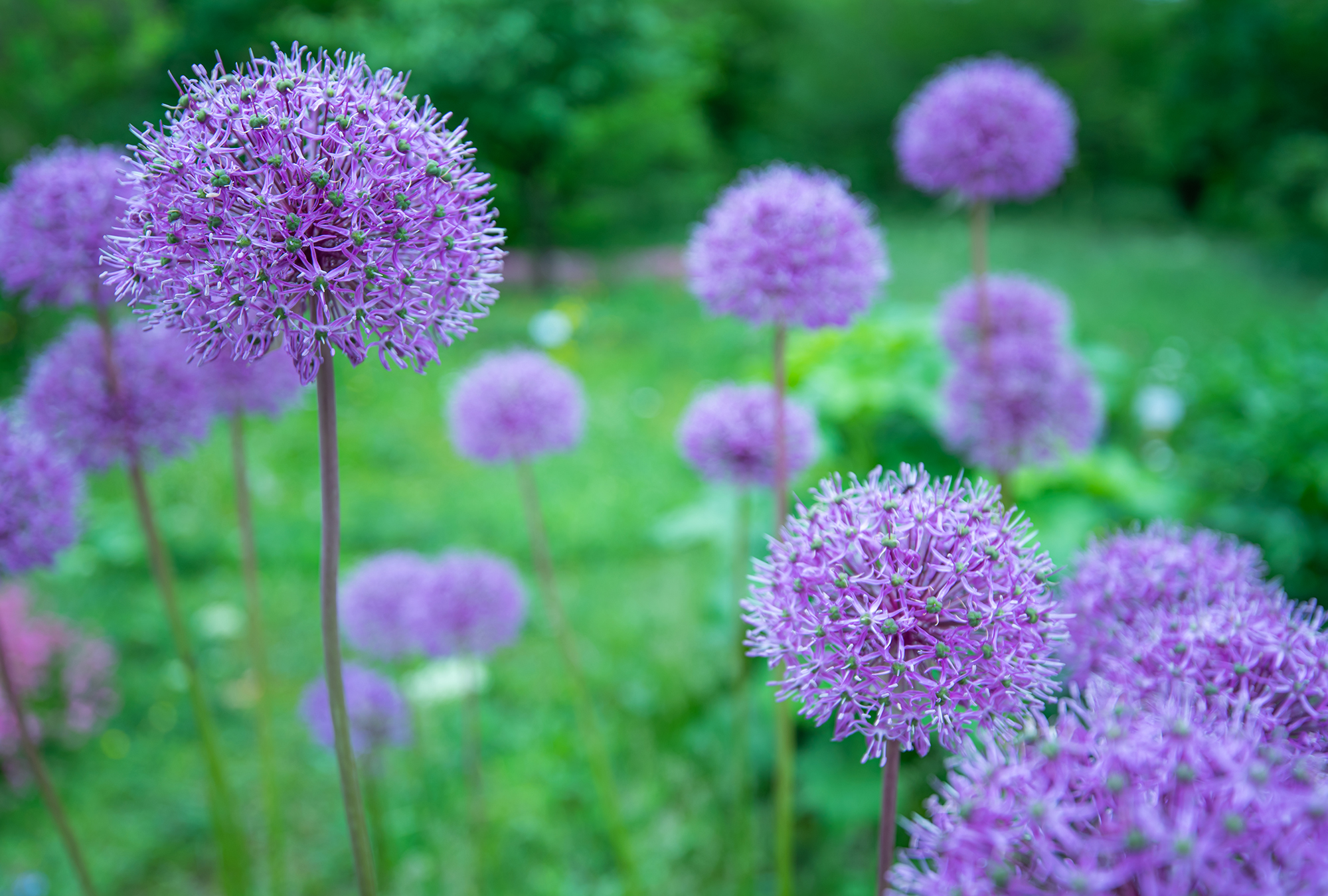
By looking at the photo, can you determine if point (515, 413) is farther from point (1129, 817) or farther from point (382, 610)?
point (1129, 817)

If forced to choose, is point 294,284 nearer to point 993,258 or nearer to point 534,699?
point 534,699

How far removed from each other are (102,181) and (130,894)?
123 inches

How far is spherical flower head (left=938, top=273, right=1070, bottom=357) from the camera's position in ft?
9.57

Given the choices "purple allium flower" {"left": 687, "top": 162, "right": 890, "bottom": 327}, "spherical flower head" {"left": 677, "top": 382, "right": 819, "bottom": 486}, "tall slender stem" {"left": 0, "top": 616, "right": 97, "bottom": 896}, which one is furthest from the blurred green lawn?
"tall slender stem" {"left": 0, "top": 616, "right": 97, "bottom": 896}

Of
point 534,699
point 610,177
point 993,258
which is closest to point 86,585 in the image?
point 534,699

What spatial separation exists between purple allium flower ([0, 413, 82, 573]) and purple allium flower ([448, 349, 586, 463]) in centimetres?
113

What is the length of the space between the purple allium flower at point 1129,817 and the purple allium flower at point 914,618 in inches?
5.2

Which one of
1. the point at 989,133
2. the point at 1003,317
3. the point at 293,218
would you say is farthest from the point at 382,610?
the point at 989,133

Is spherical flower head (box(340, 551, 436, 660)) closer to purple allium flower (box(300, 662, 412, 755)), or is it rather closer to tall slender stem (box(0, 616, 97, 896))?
purple allium flower (box(300, 662, 412, 755))

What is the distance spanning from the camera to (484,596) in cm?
279

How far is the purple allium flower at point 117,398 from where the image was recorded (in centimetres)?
186

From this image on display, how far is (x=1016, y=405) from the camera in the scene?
2764mm

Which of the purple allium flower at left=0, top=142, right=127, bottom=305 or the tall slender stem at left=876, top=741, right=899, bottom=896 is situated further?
the purple allium flower at left=0, top=142, right=127, bottom=305

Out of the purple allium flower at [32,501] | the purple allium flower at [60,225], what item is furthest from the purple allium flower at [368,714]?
the purple allium flower at [60,225]
